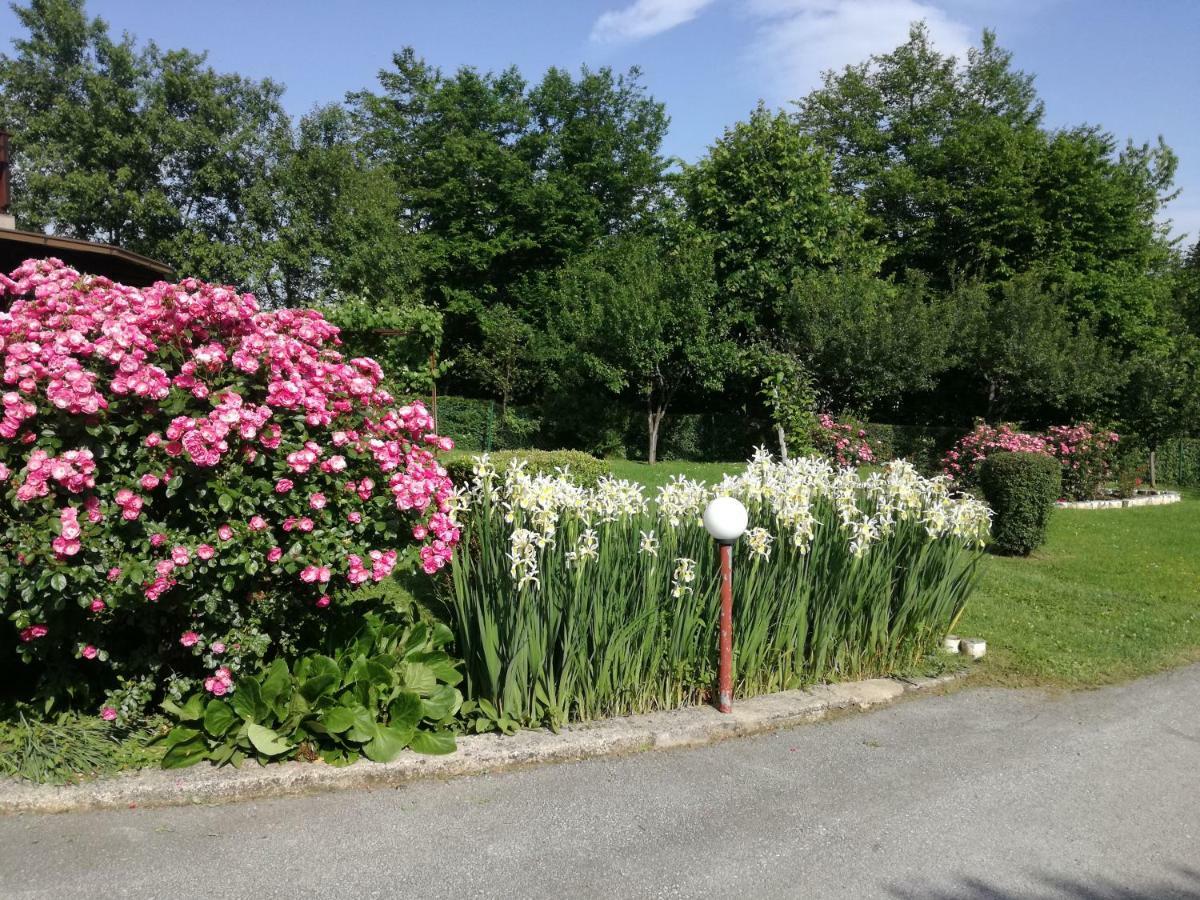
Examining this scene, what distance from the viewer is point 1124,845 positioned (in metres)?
3.16

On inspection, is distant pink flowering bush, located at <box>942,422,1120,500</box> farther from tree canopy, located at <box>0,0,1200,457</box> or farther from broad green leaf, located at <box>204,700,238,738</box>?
broad green leaf, located at <box>204,700,238,738</box>

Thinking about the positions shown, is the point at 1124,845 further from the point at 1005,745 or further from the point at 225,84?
the point at 225,84

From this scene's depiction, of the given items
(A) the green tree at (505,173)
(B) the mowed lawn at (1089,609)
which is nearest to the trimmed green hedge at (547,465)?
(B) the mowed lawn at (1089,609)

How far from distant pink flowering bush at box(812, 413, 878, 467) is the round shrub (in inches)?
250

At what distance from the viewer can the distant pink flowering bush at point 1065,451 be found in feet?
49.5

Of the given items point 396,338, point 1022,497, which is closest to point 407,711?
point 396,338

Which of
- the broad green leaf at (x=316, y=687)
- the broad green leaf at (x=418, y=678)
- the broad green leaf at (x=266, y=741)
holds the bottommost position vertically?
the broad green leaf at (x=266, y=741)

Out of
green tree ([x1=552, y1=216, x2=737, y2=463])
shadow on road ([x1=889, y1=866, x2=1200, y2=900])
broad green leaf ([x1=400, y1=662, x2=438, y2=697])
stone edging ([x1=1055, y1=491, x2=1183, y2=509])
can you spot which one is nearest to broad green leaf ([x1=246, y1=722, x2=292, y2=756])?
broad green leaf ([x1=400, y1=662, x2=438, y2=697])

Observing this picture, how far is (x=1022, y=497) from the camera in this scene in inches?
372

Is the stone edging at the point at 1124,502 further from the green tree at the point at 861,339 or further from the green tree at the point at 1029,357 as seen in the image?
the green tree at the point at 861,339

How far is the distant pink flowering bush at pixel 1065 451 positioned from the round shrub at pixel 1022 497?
5.45 m

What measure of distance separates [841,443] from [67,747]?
48.0 feet

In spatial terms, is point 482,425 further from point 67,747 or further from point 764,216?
point 67,747

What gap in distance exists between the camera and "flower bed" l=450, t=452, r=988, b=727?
391 cm
